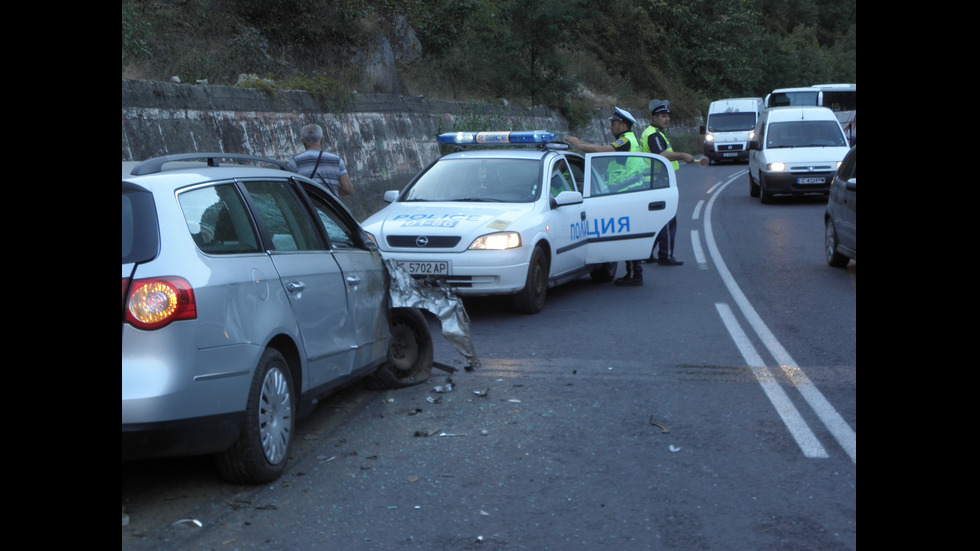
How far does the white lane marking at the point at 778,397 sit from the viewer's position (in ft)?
18.4

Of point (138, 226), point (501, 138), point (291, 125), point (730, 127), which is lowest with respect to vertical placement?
point (138, 226)

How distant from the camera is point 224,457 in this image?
15.9 ft

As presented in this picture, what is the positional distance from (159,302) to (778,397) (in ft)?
13.1

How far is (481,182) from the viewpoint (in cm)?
1095

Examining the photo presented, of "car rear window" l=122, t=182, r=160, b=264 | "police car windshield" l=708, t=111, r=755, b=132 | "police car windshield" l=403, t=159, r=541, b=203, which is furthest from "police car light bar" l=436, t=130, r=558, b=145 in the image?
"police car windshield" l=708, t=111, r=755, b=132

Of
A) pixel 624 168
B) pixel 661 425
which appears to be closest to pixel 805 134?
A: pixel 624 168

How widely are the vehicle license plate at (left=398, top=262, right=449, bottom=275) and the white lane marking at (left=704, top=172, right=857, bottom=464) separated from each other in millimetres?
2827

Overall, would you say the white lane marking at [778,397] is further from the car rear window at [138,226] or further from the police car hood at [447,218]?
the car rear window at [138,226]

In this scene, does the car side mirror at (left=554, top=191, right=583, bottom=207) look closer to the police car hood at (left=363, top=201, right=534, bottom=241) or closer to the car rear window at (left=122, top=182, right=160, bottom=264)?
the police car hood at (left=363, top=201, right=534, bottom=241)

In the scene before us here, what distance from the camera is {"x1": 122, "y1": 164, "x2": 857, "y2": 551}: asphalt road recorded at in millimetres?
4398

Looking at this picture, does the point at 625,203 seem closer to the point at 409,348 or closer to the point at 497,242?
the point at 497,242
